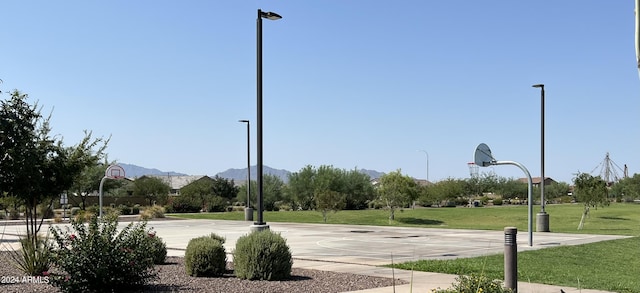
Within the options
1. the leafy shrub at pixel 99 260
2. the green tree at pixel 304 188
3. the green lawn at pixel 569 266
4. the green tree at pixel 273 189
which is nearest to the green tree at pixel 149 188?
the green tree at pixel 273 189

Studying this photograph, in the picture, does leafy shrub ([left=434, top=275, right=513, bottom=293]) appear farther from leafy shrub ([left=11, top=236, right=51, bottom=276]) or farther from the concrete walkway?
leafy shrub ([left=11, top=236, right=51, bottom=276])

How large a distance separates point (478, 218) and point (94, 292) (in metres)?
50.7

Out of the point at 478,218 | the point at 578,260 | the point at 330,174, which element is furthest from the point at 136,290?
the point at 330,174

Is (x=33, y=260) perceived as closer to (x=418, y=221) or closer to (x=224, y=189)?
(x=418, y=221)

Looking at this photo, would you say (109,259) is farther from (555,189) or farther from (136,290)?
(555,189)

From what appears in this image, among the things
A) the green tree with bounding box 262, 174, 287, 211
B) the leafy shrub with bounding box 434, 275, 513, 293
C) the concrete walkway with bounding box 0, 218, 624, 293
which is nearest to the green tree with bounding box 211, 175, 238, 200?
the green tree with bounding box 262, 174, 287, 211

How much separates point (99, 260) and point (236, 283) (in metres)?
2.65

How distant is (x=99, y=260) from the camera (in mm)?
10273

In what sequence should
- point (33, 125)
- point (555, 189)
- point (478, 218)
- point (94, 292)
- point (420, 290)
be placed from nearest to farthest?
point (94, 292) → point (420, 290) → point (33, 125) → point (478, 218) → point (555, 189)

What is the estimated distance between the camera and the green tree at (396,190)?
170 feet

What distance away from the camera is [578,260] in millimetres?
16859

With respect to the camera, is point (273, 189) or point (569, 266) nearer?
point (569, 266)

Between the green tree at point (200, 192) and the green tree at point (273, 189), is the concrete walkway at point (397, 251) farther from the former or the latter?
the green tree at point (273, 189)

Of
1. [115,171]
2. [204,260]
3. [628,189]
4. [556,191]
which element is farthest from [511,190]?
[204,260]
